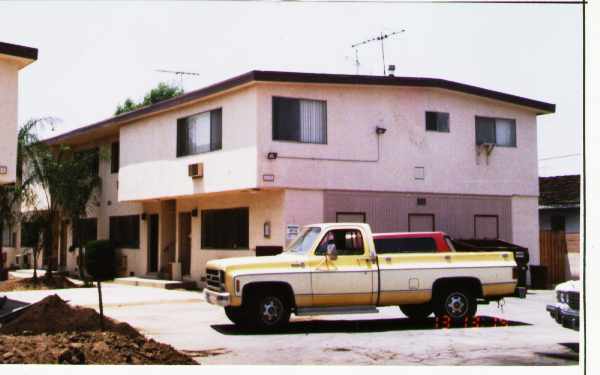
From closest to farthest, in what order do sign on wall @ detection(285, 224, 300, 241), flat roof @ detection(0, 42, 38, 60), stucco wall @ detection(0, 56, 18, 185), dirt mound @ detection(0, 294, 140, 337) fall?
dirt mound @ detection(0, 294, 140, 337) → flat roof @ detection(0, 42, 38, 60) → stucco wall @ detection(0, 56, 18, 185) → sign on wall @ detection(285, 224, 300, 241)

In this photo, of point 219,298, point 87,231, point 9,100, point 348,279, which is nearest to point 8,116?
point 9,100

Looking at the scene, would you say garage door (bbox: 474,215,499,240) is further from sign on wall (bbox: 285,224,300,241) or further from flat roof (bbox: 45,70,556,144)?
sign on wall (bbox: 285,224,300,241)

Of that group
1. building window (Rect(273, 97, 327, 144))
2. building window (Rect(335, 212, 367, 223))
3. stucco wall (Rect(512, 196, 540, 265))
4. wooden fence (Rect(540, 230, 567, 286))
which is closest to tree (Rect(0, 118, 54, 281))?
building window (Rect(273, 97, 327, 144))

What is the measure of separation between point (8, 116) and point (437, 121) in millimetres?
11484

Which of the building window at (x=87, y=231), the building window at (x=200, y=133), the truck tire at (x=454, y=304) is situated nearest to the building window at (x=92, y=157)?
the building window at (x=87, y=231)

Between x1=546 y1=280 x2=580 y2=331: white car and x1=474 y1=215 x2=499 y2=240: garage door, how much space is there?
11.0 metres

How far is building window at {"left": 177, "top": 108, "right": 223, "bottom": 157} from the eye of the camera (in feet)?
71.2

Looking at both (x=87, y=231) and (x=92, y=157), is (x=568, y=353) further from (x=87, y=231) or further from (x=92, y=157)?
(x=87, y=231)

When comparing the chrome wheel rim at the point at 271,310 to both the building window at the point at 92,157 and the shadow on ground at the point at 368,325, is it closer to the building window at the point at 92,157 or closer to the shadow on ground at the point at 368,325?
the shadow on ground at the point at 368,325

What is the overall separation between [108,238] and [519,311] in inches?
699

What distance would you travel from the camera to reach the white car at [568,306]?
10930 mm

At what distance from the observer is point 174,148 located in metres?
23.5

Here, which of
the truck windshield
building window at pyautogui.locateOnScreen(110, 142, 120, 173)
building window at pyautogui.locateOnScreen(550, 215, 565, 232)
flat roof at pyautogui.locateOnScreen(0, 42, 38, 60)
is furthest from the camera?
building window at pyautogui.locateOnScreen(110, 142, 120, 173)

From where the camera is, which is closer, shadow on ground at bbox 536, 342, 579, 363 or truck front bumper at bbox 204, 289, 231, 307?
shadow on ground at bbox 536, 342, 579, 363
